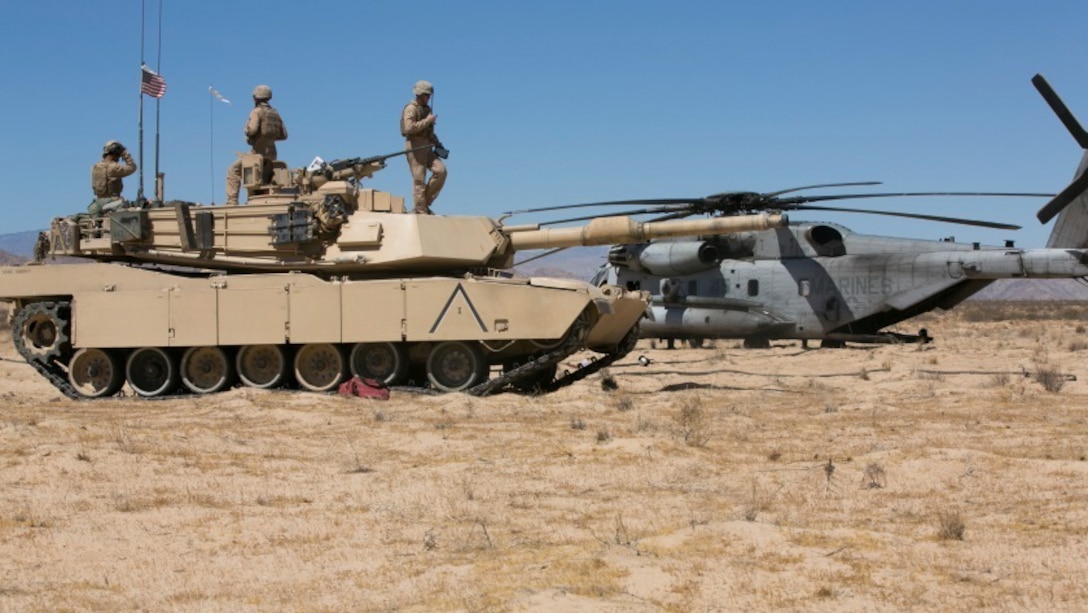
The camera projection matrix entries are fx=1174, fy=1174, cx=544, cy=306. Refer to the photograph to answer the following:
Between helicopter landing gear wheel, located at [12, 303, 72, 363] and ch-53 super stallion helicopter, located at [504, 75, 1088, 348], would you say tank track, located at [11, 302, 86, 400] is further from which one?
ch-53 super stallion helicopter, located at [504, 75, 1088, 348]

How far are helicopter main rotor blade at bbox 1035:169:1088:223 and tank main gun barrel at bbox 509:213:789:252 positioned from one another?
6.03 meters

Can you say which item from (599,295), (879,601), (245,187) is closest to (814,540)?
(879,601)

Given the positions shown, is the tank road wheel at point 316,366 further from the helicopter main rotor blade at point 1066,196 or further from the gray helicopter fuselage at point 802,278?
the helicopter main rotor blade at point 1066,196

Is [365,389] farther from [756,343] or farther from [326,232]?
[756,343]

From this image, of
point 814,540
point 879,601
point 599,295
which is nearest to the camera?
point 879,601

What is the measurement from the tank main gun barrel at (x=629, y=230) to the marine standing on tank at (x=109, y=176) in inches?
254

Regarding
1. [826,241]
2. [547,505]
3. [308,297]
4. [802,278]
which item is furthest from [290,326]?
[826,241]

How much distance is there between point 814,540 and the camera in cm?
729

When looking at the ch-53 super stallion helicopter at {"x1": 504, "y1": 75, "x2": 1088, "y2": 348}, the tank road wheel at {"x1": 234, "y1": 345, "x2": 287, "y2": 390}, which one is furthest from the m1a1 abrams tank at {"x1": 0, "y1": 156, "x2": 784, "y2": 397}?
the ch-53 super stallion helicopter at {"x1": 504, "y1": 75, "x2": 1088, "y2": 348}

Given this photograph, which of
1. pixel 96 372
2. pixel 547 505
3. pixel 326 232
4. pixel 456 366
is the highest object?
pixel 326 232

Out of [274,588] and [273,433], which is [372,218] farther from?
[274,588]

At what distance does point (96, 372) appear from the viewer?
18.6 metres

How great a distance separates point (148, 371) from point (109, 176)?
3332 mm

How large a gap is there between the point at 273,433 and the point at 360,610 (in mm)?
7557
